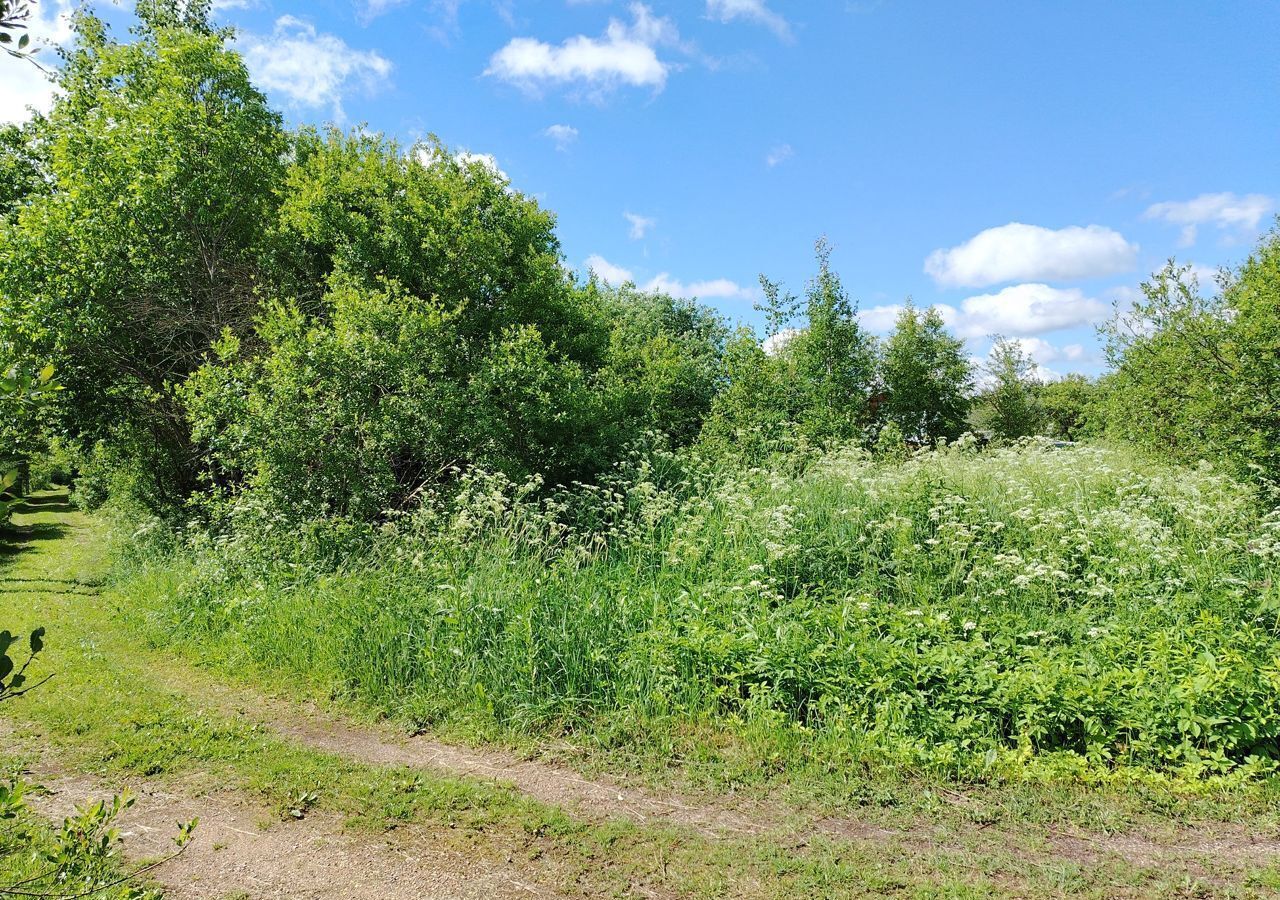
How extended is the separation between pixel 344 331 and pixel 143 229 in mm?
6741

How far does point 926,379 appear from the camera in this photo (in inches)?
1070

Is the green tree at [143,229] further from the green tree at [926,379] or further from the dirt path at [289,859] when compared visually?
the green tree at [926,379]

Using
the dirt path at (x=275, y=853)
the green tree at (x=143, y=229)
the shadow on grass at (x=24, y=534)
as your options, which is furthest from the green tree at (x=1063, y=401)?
the shadow on grass at (x=24, y=534)

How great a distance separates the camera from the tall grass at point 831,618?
490 cm

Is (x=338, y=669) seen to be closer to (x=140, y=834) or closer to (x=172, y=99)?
(x=140, y=834)

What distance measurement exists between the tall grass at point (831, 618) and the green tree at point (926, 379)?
17.8 meters

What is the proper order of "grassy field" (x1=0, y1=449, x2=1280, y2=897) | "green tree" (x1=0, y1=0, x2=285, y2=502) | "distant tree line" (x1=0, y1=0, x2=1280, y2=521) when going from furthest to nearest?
"green tree" (x1=0, y1=0, x2=285, y2=502)
"distant tree line" (x1=0, y1=0, x2=1280, y2=521)
"grassy field" (x1=0, y1=449, x2=1280, y2=897)

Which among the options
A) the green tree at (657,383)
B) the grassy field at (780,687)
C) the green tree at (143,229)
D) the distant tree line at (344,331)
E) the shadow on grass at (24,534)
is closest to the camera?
the grassy field at (780,687)

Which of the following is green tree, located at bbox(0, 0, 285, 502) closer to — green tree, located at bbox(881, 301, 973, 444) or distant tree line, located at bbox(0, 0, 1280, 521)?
distant tree line, located at bbox(0, 0, 1280, 521)

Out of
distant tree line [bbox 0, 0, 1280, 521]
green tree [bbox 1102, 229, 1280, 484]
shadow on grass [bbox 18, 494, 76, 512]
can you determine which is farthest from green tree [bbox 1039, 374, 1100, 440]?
shadow on grass [bbox 18, 494, 76, 512]

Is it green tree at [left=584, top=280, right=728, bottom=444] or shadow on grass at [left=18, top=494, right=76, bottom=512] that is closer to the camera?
green tree at [left=584, top=280, right=728, bottom=444]

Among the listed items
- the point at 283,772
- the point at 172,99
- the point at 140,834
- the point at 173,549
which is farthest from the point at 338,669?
the point at 172,99

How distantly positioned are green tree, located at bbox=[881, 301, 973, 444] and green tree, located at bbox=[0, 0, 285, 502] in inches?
829

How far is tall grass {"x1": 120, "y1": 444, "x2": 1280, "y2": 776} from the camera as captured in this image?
4.90 metres
